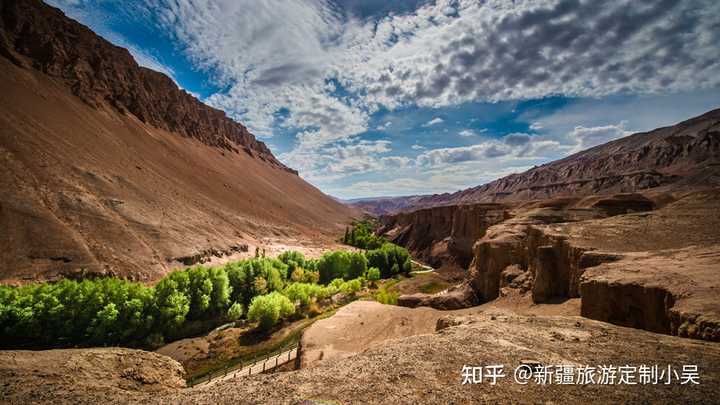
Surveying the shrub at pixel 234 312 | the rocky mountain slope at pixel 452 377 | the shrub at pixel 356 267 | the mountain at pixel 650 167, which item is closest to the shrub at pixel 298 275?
the shrub at pixel 356 267

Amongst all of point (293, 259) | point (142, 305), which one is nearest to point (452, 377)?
point (142, 305)

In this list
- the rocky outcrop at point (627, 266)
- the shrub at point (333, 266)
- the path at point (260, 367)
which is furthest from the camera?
the shrub at point (333, 266)

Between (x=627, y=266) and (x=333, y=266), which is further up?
(x=627, y=266)

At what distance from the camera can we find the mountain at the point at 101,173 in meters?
39.1

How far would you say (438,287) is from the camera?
4512 cm

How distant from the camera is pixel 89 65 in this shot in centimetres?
9756

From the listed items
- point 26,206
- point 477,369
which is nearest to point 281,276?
point 26,206

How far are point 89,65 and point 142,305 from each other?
364 feet

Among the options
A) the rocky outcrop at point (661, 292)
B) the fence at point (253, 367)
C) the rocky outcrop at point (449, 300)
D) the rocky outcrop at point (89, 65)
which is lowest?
the fence at point (253, 367)

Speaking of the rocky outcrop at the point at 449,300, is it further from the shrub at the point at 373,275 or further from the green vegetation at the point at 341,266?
the green vegetation at the point at 341,266

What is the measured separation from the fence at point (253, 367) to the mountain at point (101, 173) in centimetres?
2538

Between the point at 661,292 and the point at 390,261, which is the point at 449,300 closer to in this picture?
the point at 661,292

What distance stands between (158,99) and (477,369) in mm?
157790

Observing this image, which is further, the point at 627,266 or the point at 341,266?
the point at 341,266
